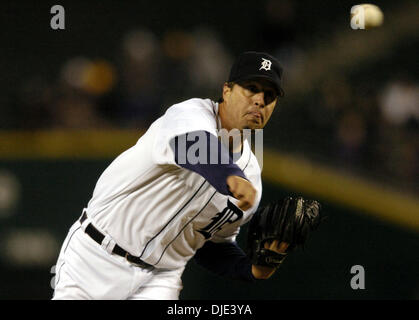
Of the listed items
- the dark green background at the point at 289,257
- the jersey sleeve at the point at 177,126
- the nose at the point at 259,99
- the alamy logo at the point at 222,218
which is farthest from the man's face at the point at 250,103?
the dark green background at the point at 289,257

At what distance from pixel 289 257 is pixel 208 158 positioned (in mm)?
1915

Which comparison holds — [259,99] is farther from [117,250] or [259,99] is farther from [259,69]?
[117,250]

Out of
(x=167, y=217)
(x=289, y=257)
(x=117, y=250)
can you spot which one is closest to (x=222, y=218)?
(x=167, y=217)

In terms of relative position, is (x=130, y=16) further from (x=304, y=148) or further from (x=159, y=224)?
(x=159, y=224)

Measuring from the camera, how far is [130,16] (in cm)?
421

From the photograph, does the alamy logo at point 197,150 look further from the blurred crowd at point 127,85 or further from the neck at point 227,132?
the blurred crowd at point 127,85

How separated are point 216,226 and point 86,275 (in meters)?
0.45

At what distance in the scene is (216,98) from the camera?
11.8 ft

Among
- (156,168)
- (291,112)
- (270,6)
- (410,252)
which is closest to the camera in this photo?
A: (156,168)

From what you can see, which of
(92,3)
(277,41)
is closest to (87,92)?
(92,3)

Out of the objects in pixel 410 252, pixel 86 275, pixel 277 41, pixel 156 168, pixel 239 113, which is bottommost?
pixel 410 252

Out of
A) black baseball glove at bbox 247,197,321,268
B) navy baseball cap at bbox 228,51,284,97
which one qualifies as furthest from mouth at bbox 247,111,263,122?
black baseball glove at bbox 247,197,321,268

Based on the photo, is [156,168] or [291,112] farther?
[291,112]

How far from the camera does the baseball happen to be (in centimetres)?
381
